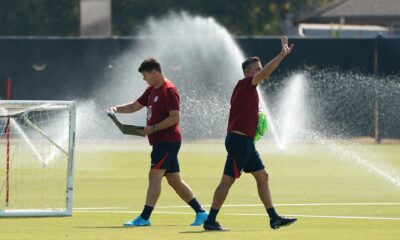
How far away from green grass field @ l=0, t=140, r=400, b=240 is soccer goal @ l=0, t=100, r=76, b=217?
1.23 feet

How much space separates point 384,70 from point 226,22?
31.0m

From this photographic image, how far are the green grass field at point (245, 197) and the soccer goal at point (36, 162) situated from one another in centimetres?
37

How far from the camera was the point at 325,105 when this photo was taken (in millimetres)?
33719

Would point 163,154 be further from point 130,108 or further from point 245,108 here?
point 245,108

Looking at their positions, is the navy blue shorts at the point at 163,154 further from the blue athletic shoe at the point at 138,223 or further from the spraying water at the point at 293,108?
the spraying water at the point at 293,108

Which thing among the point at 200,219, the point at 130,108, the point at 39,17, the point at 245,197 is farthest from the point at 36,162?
the point at 39,17

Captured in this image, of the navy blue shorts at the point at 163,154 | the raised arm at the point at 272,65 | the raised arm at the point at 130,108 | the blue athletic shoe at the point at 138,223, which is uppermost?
the raised arm at the point at 272,65

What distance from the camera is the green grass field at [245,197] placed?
560 inches

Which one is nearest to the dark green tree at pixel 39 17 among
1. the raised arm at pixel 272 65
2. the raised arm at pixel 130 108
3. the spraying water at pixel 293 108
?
the spraying water at pixel 293 108

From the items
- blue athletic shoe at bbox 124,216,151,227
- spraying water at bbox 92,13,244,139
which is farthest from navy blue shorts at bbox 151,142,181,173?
spraying water at bbox 92,13,244,139

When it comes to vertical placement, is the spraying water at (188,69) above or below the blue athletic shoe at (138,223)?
above

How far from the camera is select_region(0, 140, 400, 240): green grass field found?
46.7 feet

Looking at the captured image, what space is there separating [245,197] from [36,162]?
19.1 ft

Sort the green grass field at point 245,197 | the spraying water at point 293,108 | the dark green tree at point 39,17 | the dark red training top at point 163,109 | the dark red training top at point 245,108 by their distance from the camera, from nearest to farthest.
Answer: the green grass field at point 245,197, the dark red training top at point 245,108, the dark red training top at point 163,109, the spraying water at point 293,108, the dark green tree at point 39,17
